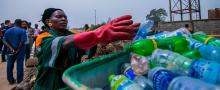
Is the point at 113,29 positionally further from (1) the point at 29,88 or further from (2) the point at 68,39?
(1) the point at 29,88

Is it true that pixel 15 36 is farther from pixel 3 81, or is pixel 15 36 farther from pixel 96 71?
pixel 96 71

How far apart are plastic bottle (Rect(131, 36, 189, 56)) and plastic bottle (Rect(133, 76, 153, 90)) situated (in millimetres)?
240

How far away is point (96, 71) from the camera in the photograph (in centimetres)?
214

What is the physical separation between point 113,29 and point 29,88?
4.97m

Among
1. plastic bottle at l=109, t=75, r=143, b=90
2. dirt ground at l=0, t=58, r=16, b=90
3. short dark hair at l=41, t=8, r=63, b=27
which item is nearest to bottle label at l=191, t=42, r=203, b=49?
plastic bottle at l=109, t=75, r=143, b=90

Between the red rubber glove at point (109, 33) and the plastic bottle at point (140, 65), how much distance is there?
16 cm

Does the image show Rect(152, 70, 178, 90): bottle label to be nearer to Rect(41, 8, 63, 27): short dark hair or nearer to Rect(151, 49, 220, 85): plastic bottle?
Rect(151, 49, 220, 85): plastic bottle

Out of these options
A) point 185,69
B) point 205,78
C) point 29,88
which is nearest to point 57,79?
point 185,69

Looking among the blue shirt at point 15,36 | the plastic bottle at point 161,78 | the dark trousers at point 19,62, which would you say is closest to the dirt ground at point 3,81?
the dark trousers at point 19,62

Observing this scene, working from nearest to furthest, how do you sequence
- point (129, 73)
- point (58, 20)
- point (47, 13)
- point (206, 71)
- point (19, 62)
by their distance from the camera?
point (206, 71) → point (129, 73) → point (58, 20) → point (47, 13) → point (19, 62)

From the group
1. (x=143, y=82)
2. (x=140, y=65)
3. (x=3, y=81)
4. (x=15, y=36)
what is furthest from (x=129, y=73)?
(x=3, y=81)

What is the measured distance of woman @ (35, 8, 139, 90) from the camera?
2.07 meters

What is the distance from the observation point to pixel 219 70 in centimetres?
163

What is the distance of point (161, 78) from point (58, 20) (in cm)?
129
